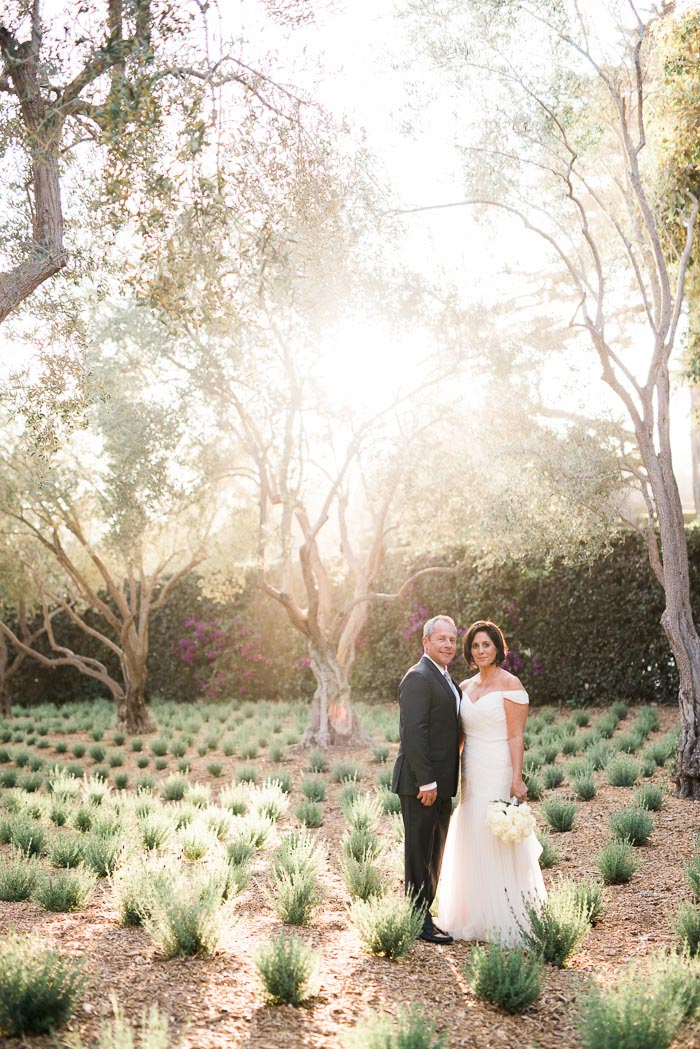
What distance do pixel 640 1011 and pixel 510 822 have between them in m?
1.50

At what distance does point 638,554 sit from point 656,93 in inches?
293

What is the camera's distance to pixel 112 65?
5191mm

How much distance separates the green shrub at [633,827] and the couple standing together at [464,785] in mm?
2143

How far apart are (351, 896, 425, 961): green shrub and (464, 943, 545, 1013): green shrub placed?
53 centimetres

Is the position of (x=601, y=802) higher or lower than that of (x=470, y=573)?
lower

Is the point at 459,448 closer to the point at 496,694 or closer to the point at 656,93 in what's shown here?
the point at 656,93

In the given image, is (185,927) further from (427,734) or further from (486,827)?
(486,827)

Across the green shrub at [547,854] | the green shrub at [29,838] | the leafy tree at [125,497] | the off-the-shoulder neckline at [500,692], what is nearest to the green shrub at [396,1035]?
the off-the-shoulder neckline at [500,692]

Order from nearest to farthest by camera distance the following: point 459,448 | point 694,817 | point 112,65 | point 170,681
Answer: point 112,65 → point 694,817 → point 459,448 → point 170,681

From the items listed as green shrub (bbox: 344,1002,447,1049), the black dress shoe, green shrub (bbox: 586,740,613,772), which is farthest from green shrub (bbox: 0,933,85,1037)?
green shrub (bbox: 586,740,613,772)

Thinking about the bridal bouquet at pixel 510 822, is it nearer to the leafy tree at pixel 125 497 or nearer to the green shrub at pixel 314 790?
the green shrub at pixel 314 790

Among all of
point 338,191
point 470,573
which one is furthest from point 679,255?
point 470,573

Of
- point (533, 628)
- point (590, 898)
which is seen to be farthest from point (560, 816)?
point (533, 628)

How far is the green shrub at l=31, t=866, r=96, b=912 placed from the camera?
224 inches
